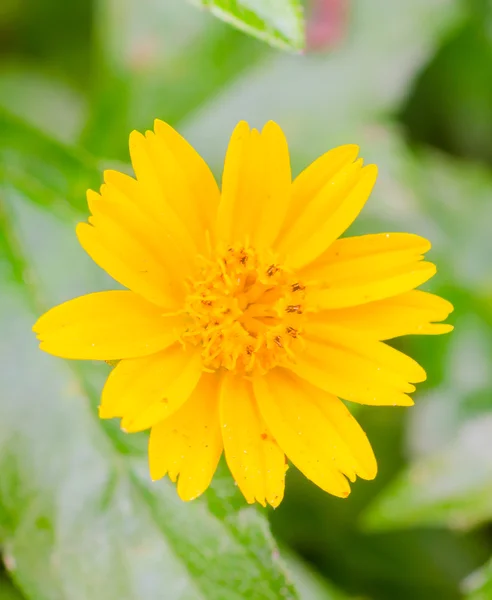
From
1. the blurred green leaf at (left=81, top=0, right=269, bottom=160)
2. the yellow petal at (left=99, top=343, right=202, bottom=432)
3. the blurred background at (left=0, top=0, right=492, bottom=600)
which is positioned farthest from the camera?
the blurred green leaf at (left=81, top=0, right=269, bottom=160)

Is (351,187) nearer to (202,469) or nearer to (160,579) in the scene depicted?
(202,469)

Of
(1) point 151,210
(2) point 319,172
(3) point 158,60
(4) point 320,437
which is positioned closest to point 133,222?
(1) point 151,210

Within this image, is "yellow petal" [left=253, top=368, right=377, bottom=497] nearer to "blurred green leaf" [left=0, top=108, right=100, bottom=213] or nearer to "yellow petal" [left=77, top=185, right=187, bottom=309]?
"yellow petal" [left=77, top=185, right=187, bottom=309]

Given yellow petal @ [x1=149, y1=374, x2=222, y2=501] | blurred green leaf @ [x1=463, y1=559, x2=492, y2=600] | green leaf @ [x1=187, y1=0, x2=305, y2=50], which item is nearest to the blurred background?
blurred green leaf @ [x1=463, y1=559, x2=492, y2=600]

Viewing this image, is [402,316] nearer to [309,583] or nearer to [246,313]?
[246,313]

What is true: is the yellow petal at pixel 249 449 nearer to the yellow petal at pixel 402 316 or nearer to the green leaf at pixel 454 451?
the yellow petal at pixel 402 316

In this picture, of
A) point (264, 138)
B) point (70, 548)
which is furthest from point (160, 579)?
point (264, 138)
